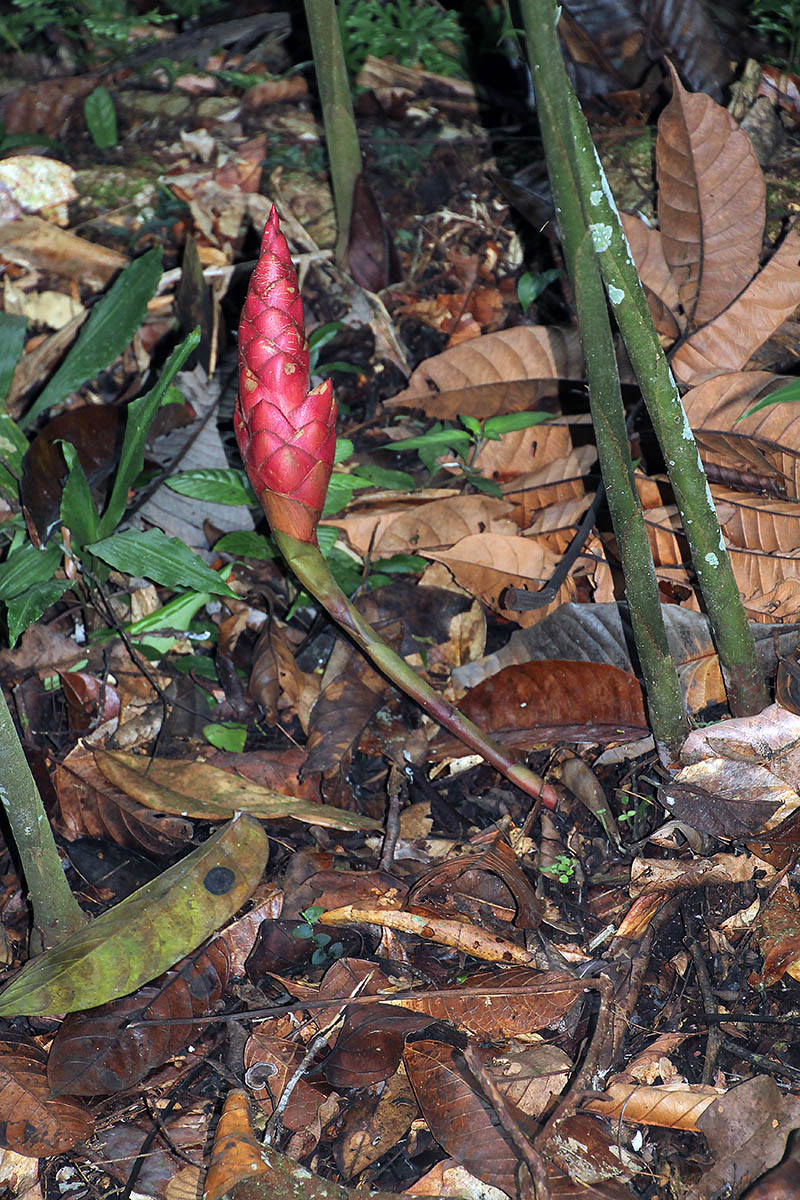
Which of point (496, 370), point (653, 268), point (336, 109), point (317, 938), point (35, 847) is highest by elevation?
point (336, 109)

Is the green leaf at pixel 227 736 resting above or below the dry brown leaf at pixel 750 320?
below

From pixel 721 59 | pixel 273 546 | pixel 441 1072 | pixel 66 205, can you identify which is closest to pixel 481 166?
pixel 721 59

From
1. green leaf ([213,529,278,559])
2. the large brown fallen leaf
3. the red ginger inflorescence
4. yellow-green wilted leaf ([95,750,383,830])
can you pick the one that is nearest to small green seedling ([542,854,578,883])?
the large brown fallen leaf

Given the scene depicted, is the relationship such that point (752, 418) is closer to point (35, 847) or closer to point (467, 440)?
point (467, 440)

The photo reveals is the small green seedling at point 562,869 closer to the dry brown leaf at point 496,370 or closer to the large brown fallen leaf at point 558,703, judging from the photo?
the large brown fallen leaf at point 558,703

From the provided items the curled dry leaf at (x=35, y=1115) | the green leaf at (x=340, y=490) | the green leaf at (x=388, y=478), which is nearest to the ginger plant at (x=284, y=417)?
the green leaf at (x=340, y=490)

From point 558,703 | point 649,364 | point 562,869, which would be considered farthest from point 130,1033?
point 649,364
